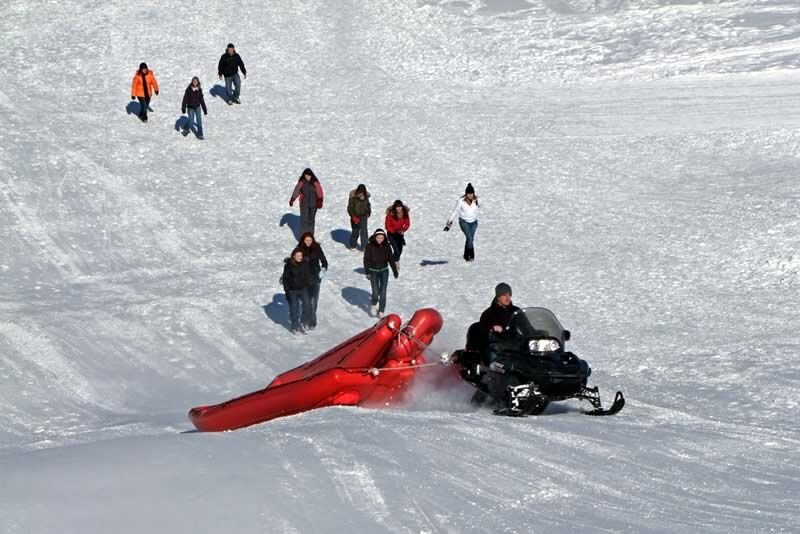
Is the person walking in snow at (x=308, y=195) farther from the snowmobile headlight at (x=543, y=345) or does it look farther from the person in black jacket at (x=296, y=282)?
the snowmobile headlight at (x=543, y=345)

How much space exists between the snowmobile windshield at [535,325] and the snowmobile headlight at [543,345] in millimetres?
228

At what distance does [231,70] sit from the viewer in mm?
27688

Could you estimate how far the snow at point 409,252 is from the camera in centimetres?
992

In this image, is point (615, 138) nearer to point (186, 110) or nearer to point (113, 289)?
point (186, 110)

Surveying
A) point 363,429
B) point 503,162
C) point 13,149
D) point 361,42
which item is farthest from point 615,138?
point 363,429

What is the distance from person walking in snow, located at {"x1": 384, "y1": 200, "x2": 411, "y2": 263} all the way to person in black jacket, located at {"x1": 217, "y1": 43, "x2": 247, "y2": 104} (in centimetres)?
889

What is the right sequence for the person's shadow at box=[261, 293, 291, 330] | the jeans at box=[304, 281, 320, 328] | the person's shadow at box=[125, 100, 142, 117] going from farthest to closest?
the person's shadow at box=[125, 100, 142, 117]
the person's shadow at box=[261, 293, 291, 330]
the jeans at box=[304, 281, 320, 328]

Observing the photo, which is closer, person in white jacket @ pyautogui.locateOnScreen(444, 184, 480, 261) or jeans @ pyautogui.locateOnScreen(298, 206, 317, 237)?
person in white jacket @ pyautogui.locateOnScreen(444, 184, 480, 261)

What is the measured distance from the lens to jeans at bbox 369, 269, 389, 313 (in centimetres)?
1842

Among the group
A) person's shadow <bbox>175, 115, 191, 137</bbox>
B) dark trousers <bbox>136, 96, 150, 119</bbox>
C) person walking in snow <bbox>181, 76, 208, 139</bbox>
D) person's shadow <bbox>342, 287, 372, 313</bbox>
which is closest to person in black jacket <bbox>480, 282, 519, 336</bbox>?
person's shadow <bbox>342, 287, 372, 313</bbox>

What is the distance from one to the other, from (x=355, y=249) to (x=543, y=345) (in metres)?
8.99

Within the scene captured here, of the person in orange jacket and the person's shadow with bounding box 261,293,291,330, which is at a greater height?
the person in orange jacket

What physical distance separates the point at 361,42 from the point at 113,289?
13.8 m

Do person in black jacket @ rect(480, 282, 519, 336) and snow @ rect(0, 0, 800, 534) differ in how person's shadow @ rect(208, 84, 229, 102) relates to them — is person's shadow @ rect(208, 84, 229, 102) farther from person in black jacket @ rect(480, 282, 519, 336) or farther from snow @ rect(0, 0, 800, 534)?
person in black jacket @ rect(480, 282, 519, 336)
